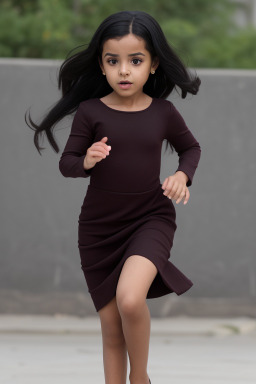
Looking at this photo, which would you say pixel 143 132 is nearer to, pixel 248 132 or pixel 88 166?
pixel 88 166

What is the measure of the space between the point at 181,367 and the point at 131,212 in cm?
166

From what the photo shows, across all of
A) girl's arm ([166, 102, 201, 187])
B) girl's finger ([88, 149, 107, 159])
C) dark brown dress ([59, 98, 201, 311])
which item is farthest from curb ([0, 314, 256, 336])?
girl's finger ([88, 149, 107, 159])

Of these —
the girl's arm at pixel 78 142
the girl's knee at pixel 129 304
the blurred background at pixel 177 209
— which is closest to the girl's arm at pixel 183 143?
the girl's arm at pixel 78 142

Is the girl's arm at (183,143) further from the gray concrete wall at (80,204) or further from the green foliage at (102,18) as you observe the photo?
the green foliage at (102,18)

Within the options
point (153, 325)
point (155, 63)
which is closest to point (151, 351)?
point (153, 325)

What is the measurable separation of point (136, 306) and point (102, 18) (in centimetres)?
886

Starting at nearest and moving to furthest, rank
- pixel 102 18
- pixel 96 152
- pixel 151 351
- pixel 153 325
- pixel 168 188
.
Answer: pixel 96 152
pixel 168 188
pixel 151 351
pixel 153 325
pixel 102 18

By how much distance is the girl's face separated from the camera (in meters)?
3.75

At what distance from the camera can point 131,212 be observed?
12.8 feet

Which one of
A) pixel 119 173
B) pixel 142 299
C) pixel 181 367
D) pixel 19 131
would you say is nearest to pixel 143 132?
pixel 119 173

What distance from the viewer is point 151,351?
5633mm

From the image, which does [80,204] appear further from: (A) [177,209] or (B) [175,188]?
(B) [175,188]

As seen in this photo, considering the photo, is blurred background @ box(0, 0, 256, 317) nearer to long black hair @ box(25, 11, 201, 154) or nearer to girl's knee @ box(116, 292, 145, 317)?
long black hair @ box(25, 11, 201, 154)

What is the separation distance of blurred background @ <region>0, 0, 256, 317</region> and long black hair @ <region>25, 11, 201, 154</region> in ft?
6.97
